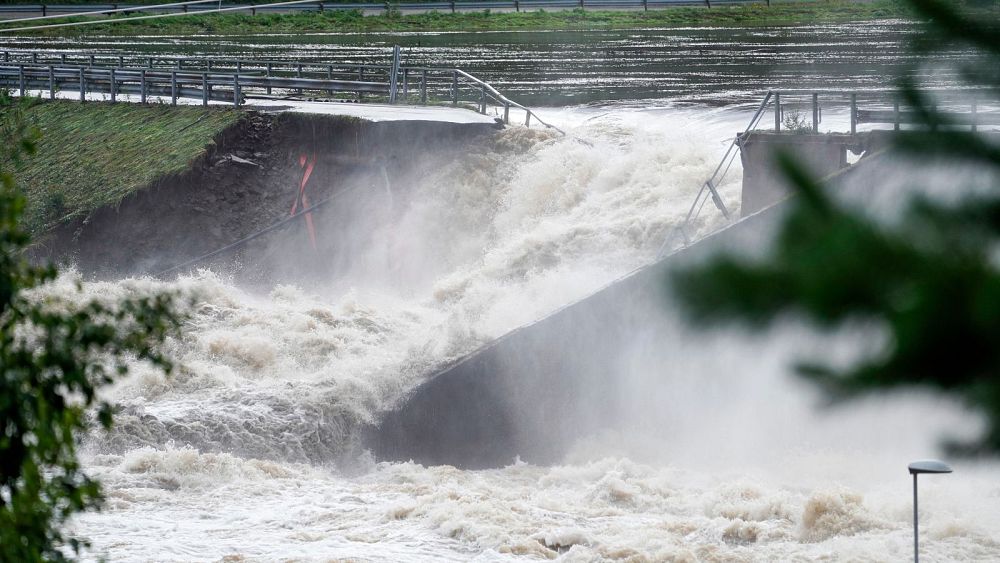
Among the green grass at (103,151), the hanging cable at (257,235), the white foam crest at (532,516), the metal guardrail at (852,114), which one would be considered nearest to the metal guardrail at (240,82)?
the green grass at (103,151)

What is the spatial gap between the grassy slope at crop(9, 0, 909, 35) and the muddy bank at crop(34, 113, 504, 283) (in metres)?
35.9

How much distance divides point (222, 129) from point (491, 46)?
25.8 m

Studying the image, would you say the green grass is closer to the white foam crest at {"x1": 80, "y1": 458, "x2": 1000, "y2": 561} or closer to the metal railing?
the white foam crest at {"x1": 80, "y1": 458, "x2": 1000, "y2": 561}

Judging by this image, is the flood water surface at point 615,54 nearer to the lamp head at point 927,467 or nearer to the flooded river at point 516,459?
the flooded river at point 516,459

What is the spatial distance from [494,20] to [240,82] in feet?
114

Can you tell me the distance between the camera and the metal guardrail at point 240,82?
1102 inches

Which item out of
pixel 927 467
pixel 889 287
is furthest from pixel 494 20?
pixel 889 287

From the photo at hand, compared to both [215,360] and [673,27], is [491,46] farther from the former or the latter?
[215,360]

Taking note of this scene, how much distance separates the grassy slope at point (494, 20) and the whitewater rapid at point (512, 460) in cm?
3753

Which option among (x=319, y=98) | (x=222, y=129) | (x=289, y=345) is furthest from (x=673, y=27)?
(x=289, y=345)

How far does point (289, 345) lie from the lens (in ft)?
64.4

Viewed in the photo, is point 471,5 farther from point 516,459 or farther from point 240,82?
point 516,459

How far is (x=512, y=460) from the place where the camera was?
55.4 feet

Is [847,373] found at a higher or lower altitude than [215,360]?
higher
